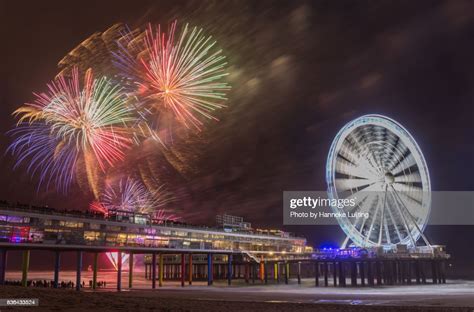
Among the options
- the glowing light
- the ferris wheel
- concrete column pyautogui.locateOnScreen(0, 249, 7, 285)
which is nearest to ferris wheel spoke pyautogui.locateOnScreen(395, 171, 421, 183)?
the ferris wheel

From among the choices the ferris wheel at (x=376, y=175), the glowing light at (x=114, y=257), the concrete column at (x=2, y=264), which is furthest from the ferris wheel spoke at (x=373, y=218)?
the concrete column at (x=2, y=264)

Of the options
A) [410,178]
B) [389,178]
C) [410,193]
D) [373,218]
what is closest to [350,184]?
[389,178]

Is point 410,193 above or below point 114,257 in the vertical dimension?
above

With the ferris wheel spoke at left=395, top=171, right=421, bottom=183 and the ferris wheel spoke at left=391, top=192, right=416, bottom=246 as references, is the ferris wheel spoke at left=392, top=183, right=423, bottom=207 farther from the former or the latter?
the ferris wheel spoke at left=391, top=192, right=416, bottom=246

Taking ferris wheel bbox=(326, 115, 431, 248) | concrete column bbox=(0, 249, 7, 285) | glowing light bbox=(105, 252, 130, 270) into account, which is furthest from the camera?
glowing light bbox=(105, 252, 130, 270)

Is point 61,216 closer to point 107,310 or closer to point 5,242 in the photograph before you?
point 5,242

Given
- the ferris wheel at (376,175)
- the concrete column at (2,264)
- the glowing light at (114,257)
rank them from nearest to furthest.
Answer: the concrete column at (2,264), the ferris wheel at (376,175), the glowing light at (114,257)

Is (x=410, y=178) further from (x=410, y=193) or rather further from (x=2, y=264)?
(x=2, y=264)

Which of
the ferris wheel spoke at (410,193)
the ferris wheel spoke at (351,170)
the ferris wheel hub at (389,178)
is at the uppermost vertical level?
the ferris wheel spoke at (351,170)

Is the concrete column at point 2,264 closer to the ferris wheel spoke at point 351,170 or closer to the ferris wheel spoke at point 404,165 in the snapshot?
the ferris wheel spoke at point 351,170

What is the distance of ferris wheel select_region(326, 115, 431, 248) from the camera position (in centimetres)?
7475

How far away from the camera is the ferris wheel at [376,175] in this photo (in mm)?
74750

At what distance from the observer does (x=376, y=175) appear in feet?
252

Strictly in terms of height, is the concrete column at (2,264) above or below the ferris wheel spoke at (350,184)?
below
